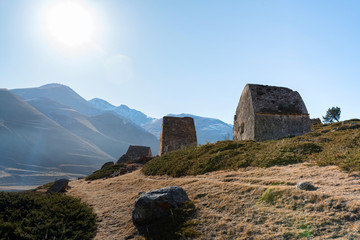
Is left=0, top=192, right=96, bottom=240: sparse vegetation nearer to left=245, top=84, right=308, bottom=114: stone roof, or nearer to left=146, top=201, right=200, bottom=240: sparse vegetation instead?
left=146, top=201, right=200, bottom=240: sparse vegetation

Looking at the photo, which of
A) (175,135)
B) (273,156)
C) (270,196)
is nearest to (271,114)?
(273,156)

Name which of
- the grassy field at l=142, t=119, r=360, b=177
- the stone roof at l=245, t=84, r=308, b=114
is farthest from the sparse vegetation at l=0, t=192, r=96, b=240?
the stone roof at l=245, t=84, r=308, b=114

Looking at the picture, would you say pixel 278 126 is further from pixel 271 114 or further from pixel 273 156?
pixel 273 156

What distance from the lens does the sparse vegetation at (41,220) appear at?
5363 millimetres

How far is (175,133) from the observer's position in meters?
23.1

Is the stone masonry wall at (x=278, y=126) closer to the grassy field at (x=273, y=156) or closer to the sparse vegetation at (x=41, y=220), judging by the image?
the grassy field at (x=273, y=156)

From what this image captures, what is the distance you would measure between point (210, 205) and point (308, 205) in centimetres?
235

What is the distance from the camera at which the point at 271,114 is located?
15.2 m

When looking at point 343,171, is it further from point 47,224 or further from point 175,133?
point 175,133

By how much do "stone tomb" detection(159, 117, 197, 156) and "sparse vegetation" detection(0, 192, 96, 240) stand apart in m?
14.8

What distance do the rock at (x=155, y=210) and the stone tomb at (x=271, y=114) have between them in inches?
407

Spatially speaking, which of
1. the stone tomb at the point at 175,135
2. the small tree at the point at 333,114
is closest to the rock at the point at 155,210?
the stone tomb at the point at 175,135

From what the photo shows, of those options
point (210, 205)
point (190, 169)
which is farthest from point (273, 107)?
point (210, 205)

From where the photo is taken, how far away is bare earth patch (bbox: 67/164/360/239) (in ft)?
12.6
